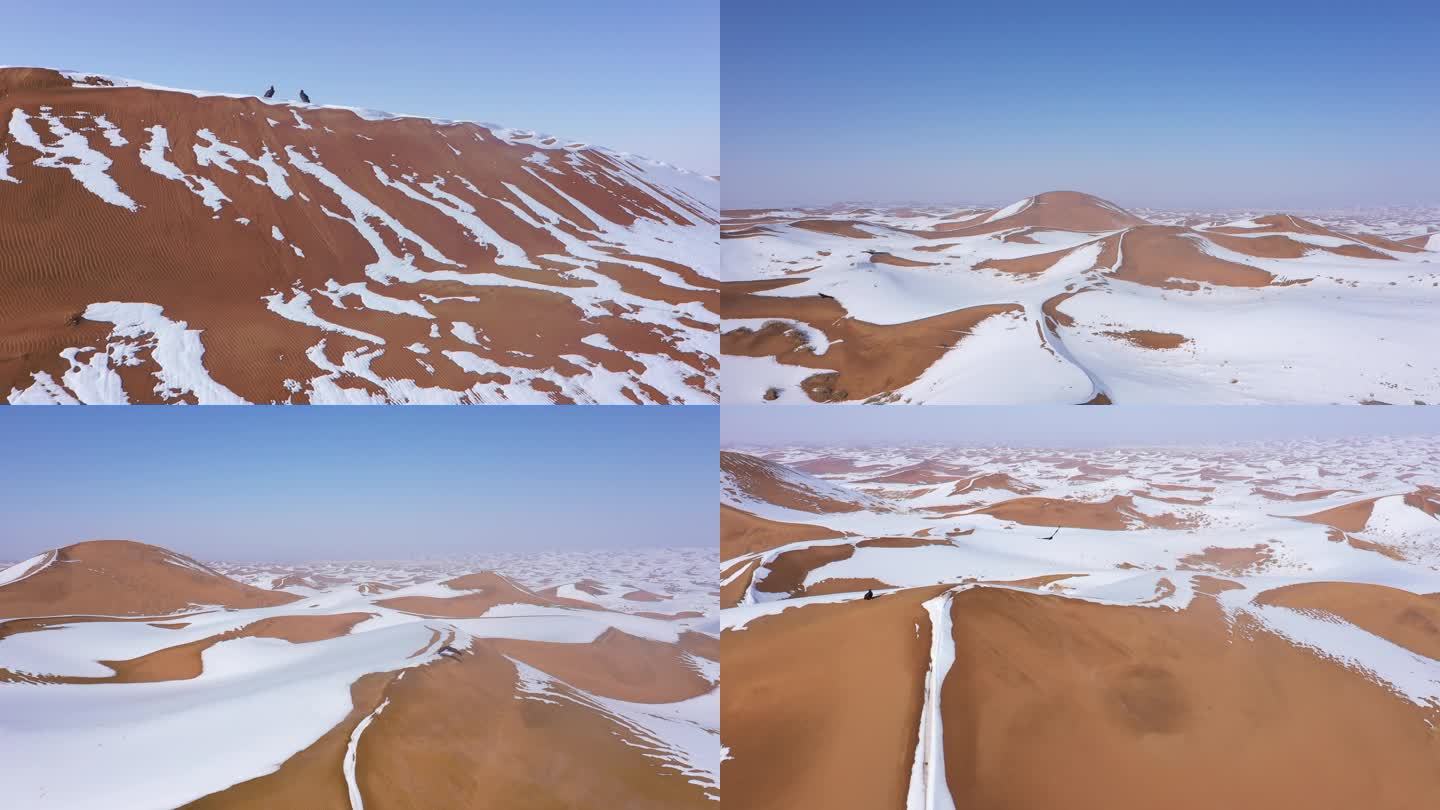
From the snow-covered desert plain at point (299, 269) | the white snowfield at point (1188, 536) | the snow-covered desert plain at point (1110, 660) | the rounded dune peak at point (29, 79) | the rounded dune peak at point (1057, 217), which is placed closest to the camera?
the snow-covered desert plain at point (1110, 660)

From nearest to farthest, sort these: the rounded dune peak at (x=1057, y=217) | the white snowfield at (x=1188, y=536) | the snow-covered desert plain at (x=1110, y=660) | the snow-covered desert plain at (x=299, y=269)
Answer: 1. the snow-covered desert plain at (x=1110, y=660)
2. the white snowfield at (x=1188, y=536)
3. the snow-covered desert plain at (x=299, y=269)
4. the rounded dune peak at (x=1057, y=217)

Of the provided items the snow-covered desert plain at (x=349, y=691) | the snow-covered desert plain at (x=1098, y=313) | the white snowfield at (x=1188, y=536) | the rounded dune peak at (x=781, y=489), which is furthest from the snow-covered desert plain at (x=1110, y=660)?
the rounded dune peak at (x=781, y=489)

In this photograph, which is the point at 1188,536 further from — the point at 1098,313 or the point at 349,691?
the point at 349,691

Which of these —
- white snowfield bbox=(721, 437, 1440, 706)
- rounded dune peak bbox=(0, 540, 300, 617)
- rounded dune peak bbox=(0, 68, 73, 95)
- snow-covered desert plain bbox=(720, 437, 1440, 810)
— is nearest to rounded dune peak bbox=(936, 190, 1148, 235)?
white snowfield bbox=(721, 437, 1440, 706)

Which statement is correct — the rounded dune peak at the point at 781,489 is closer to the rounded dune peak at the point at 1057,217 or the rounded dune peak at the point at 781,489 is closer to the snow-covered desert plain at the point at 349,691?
the snow-covered desert plain at the point at 349,691

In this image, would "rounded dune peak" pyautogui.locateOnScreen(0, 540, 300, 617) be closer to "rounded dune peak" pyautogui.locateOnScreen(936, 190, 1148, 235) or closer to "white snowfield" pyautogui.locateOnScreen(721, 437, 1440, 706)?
"white snowfield" pyautogui.locateOnScreen(721, 437, 1440, 706)

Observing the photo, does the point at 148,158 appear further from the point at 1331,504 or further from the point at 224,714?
the point at 1331,504
